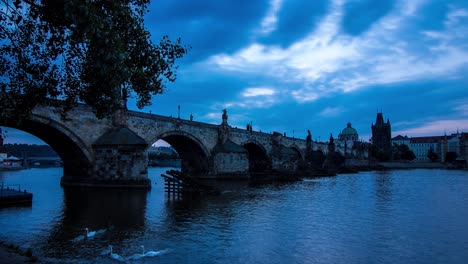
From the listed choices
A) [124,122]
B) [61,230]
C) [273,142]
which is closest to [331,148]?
[273,142]

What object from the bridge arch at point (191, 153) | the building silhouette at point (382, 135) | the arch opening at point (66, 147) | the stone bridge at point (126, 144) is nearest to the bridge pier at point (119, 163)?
the stone bridge at point (126, 144)

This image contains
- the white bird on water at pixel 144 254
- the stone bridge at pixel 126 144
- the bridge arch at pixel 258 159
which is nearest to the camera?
the white bird on water at pixel 144 254

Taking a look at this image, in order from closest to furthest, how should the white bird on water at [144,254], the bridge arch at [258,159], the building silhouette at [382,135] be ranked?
the white bird on water at [144,254], the bridge arch at [258,159], the building silhouette at [382,135]

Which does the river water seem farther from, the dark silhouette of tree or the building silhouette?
the building silhouette

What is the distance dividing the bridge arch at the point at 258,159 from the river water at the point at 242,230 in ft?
132

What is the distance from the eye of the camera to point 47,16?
9.07m

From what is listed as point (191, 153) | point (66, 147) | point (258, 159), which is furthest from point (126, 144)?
point (258, 159)

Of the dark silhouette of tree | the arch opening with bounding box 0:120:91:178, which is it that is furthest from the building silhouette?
the dark silhouette of tree

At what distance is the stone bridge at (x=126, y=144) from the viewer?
30250mm

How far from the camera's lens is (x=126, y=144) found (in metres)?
30.8

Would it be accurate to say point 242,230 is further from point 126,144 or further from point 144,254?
point 126,144

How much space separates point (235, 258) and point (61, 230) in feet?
25.5

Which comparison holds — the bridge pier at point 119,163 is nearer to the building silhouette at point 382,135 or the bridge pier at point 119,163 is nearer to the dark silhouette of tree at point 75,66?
the dark silhouette of tree at point 75,66

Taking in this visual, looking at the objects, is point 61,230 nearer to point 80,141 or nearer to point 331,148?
point 80,141
